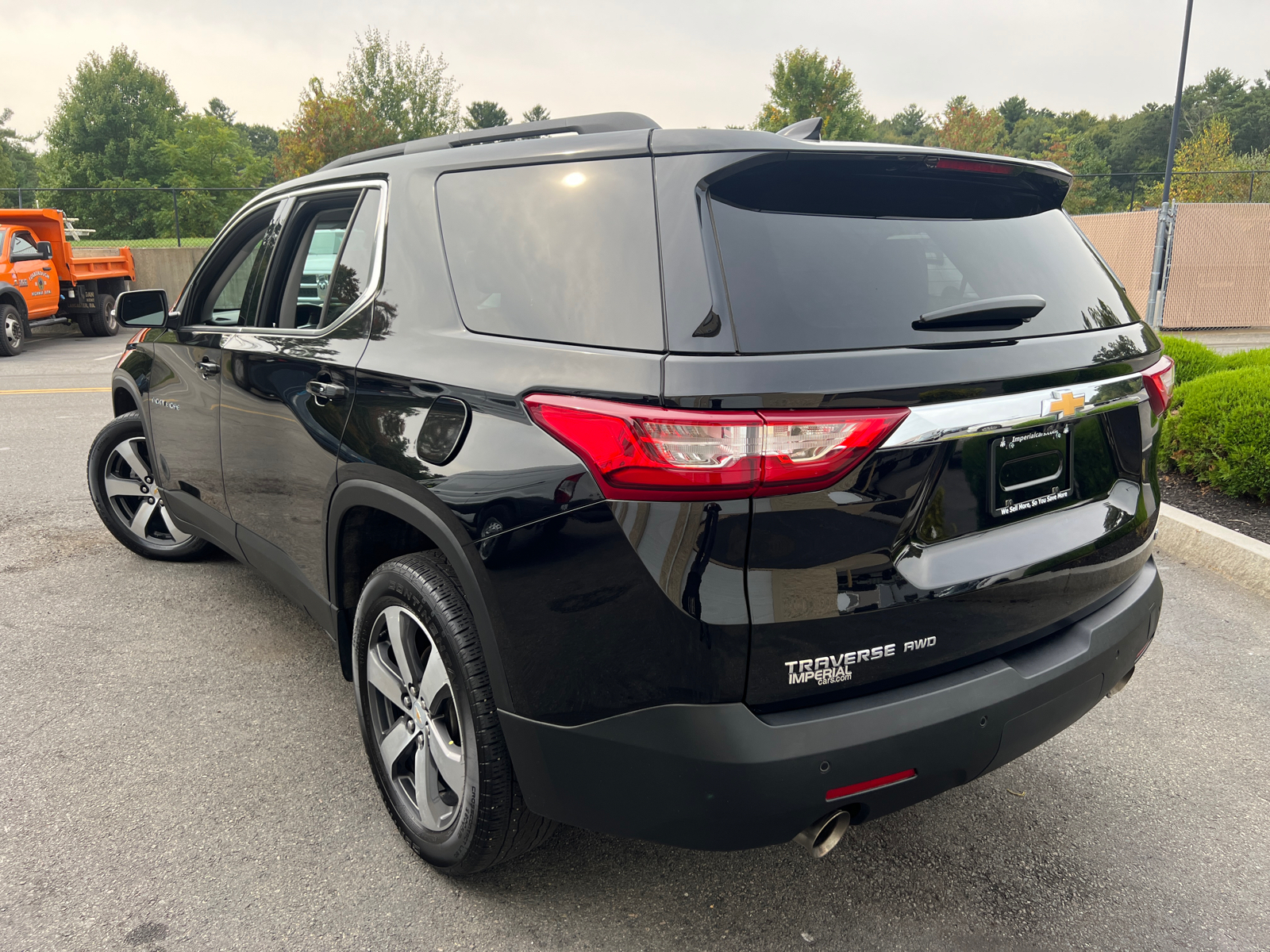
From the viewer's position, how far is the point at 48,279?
17.1 metres

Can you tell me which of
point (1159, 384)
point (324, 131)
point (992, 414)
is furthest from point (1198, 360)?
point (324, 131)

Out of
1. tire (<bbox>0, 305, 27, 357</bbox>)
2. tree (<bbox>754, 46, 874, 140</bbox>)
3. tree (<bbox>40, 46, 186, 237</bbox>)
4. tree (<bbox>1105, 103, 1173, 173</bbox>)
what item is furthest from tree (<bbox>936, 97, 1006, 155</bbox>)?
tire (<bbox>0, 305, 27, 357</bbox>)

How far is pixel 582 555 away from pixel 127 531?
393cm

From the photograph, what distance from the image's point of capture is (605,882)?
7.99 feet

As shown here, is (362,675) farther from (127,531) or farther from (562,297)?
(127,531)

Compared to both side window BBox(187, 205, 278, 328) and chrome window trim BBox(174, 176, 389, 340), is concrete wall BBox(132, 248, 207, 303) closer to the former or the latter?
side window BBox(187, 205, 278, 328)

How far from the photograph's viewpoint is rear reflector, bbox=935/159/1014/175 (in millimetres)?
2123

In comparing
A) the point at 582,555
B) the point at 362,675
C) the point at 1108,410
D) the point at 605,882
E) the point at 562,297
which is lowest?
the point at 605,882

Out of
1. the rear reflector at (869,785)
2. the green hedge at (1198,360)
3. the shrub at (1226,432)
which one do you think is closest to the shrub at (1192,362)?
the green hedge at (1198,360)

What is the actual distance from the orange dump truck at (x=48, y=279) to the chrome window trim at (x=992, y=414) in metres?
17.5

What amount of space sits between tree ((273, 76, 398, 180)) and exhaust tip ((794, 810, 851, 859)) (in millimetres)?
48351

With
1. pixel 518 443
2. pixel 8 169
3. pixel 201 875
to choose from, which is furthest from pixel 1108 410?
pixel 8 169

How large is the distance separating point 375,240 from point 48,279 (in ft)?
58.4

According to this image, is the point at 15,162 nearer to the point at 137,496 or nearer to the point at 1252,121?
the point at 137,496
